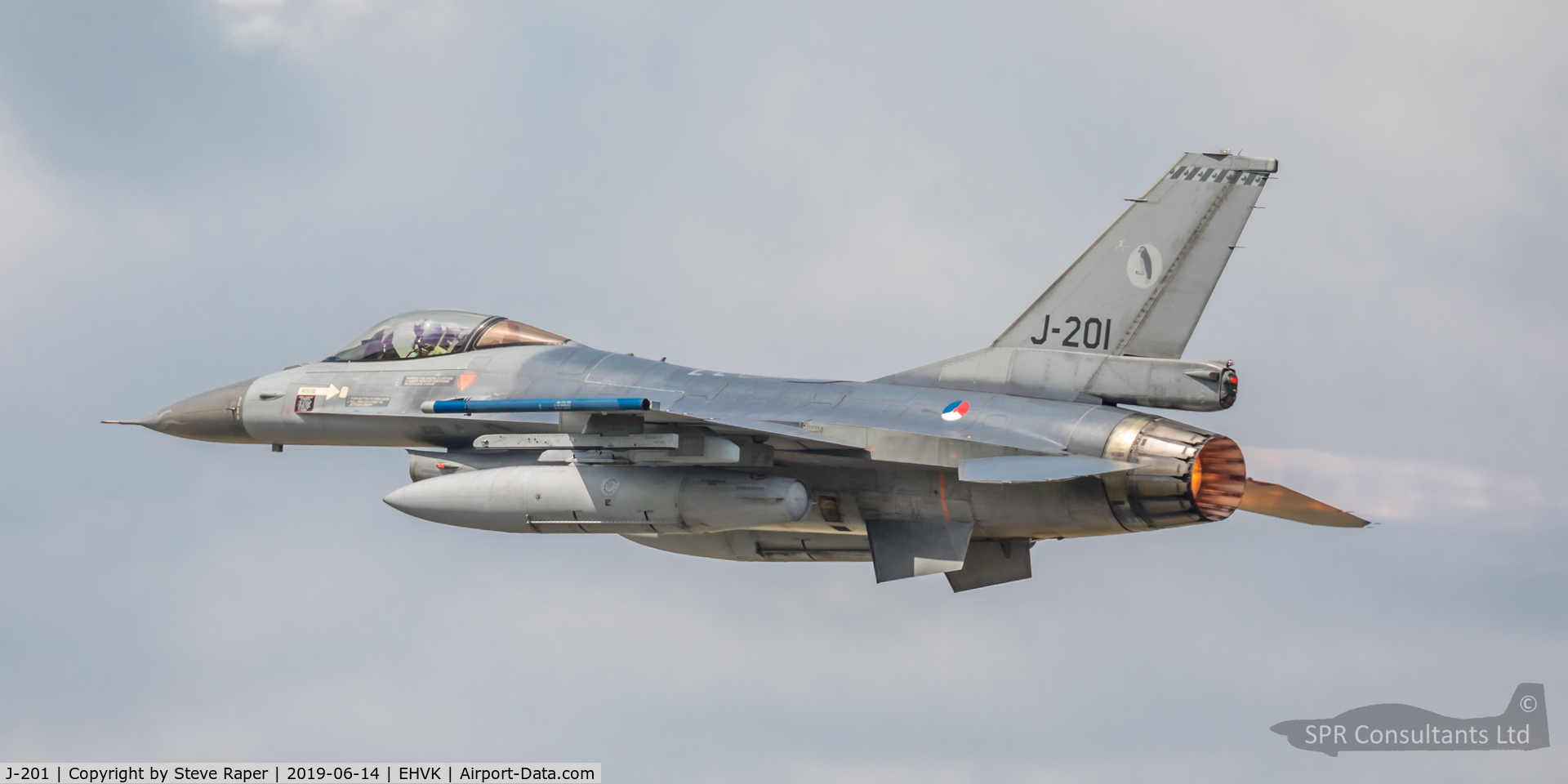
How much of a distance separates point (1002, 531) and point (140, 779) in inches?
339

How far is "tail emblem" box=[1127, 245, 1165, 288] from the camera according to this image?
51.9 ft

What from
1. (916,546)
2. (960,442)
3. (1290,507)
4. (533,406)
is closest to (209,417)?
(533,406)

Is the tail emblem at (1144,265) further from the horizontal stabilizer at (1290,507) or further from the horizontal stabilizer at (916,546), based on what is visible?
the horizontal stabilizer at (916,546)

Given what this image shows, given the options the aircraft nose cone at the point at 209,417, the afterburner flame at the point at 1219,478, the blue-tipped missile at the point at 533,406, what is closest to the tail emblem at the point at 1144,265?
the afterburner flame at the point at 1219,478

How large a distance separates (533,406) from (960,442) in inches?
142

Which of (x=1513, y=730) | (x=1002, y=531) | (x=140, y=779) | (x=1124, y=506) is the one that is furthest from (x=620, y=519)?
(x=1513, y=730)

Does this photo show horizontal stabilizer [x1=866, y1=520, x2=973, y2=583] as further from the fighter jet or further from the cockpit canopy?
the cockpit canopy

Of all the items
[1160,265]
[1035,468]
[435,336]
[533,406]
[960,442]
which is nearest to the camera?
[1035,468]

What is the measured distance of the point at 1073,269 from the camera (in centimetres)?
1617

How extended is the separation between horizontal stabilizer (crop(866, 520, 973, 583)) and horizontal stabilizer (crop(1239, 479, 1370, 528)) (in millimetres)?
2485

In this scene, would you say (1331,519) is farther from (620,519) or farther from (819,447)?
(620,519)

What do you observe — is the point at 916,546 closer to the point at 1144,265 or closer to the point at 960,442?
the point at 960,442

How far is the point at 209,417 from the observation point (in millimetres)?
19234

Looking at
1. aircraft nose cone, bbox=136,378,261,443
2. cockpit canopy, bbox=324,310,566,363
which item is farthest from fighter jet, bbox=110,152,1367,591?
aircraft nose cone, bbox=136,378,261,443
